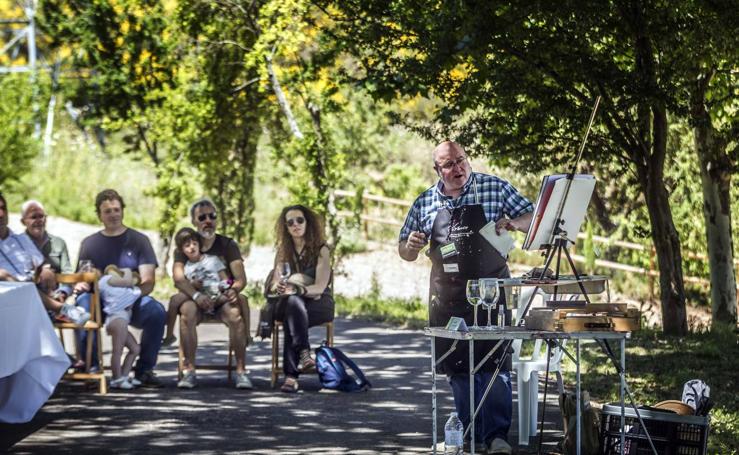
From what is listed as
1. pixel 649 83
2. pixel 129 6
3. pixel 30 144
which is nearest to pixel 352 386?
pixel 649 83

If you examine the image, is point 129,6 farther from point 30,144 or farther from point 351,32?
point 30,144

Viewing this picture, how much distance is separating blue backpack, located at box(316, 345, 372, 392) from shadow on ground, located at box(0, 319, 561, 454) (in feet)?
0.35

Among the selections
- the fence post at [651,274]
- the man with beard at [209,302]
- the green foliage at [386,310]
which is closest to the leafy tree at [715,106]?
the green foliage at [386,310]

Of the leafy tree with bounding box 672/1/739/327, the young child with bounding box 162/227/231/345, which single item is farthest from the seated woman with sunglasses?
the leafy tree with bounding box 672/1/739/327

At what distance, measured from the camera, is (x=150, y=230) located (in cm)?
2998

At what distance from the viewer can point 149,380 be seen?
1148 centimetres

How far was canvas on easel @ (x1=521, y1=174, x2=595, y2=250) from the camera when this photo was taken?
728 centimetres

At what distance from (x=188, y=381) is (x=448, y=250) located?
3.81 metres

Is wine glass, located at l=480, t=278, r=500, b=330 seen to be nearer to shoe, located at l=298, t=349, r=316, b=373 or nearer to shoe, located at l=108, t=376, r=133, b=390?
shoe, located at l=298, t=349, r=316, b=373

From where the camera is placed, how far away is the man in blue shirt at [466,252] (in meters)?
8.23

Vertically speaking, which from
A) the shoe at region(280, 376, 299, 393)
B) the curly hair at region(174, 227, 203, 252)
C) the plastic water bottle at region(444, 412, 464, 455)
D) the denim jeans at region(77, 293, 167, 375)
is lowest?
the plastic water bottle at region(444, 412, 464, 455)

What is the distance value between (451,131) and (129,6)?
29.9 feet

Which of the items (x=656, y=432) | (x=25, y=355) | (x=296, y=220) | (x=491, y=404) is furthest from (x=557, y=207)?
(x=296, y=220)

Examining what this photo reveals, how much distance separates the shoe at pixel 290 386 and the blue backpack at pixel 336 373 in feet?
0.72
